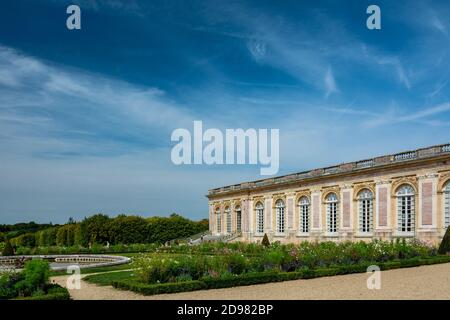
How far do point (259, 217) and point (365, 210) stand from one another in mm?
12735

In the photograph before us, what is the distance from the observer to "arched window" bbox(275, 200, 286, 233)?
3440 cm

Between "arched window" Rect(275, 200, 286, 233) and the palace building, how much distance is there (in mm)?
74

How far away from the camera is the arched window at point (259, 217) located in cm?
3731

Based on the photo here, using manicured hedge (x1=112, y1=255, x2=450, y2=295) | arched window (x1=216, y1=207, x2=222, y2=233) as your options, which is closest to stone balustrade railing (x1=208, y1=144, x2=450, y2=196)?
arched window (x1=216, y1=207, x2=222, y2=233)

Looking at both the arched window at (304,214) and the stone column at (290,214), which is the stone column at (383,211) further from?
the stone column at (290,214)

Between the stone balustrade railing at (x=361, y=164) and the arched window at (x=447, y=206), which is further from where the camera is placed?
the stone balustrade railing at (x=361, y=164)

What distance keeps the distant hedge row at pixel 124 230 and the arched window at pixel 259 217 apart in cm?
1338

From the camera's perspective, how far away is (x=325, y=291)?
10461mm

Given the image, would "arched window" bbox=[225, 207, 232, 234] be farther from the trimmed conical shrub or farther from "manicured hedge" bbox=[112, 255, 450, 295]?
"manicured hedge" bbox=[112, 255, 450, 295]

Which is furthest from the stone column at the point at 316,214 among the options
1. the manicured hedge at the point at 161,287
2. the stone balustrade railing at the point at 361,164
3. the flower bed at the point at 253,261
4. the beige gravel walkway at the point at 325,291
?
the manicured hedge at the point at 161,287

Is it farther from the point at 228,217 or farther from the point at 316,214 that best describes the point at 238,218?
the point at 316,214
